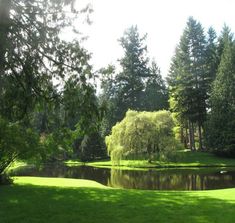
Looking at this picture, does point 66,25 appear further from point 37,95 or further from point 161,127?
point 161,127

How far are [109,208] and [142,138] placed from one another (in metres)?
31.4

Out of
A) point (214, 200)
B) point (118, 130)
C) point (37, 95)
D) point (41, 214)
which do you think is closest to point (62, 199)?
point (41, 214)

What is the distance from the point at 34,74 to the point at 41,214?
4078mm

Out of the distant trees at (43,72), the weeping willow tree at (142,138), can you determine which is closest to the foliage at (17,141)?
the distant trees at (43,72)

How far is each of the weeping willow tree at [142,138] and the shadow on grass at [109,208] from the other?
90.9 ft

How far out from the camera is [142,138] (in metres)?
41.9

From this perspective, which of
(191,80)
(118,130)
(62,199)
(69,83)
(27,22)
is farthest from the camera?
(191,80)

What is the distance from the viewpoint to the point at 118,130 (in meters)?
42.0

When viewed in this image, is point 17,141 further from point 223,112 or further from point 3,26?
point 223,112

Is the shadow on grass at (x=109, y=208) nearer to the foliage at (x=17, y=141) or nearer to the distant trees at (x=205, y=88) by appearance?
the foliage at (x=17, y=141)

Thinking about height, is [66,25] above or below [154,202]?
above

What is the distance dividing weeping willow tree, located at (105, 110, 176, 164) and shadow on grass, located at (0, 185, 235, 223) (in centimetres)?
2770

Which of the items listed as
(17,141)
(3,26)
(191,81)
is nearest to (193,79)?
(191,81)

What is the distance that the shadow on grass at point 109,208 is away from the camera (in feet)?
30.8
